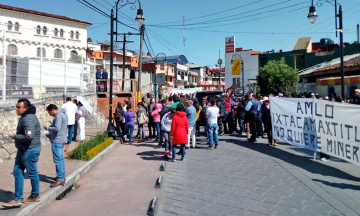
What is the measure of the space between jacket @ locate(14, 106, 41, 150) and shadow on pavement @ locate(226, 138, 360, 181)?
248 inches

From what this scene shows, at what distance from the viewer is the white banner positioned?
7.38m

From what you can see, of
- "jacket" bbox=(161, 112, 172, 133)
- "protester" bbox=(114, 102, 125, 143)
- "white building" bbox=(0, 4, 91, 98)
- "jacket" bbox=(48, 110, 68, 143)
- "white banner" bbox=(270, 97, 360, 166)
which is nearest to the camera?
"jacket" bbox=(48, 110, 68, 143)

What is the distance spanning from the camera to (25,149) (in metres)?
5.42

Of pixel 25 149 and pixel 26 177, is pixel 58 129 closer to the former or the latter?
pixel 25 149

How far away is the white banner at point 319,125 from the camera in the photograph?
24.2ft

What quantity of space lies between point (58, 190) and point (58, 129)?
3.97 ft

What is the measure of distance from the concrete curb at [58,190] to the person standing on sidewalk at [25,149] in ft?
0.54

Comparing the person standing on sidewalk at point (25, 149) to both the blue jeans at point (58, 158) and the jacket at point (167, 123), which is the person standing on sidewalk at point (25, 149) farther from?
the jacket at point (167, 123)

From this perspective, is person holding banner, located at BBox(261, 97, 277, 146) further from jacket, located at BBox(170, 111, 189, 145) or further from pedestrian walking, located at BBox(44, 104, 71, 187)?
pedestrian walking, located at BBox(44, 104, 71, 187)

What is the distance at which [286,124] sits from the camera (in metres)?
10.7

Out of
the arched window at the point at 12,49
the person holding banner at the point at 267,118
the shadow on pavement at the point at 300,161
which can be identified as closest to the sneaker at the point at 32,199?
the shadow on pavement at the point at 300,161

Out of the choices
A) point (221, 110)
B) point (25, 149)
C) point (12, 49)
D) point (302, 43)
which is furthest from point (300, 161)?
point (302, 43)

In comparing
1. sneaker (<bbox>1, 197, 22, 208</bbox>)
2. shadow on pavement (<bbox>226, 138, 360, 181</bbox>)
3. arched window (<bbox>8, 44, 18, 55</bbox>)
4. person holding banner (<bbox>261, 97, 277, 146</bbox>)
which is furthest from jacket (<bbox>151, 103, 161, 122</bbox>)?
sneaker (<bbox>1, 197, 22, 208</bbox>)

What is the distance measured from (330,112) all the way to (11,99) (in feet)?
31.6
